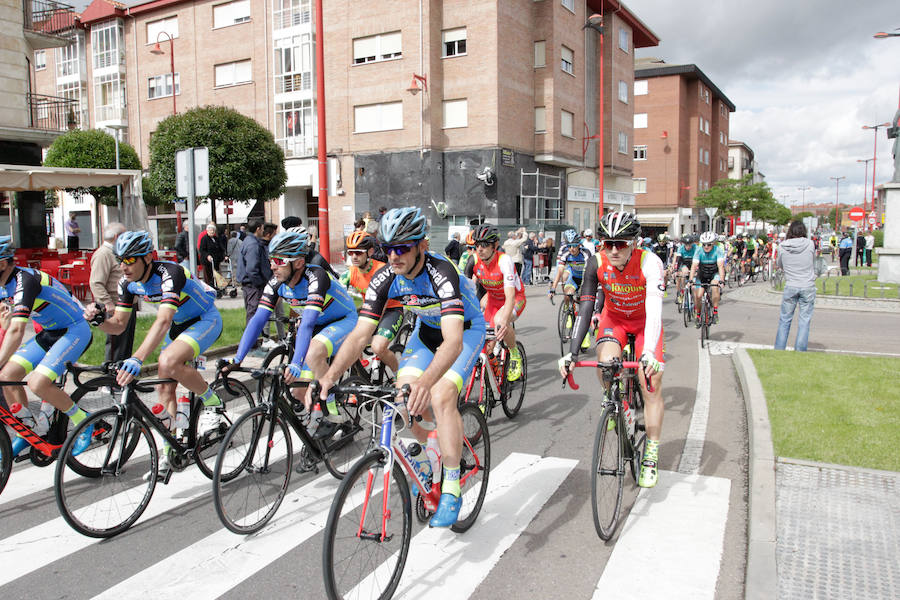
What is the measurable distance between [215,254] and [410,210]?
1442cm

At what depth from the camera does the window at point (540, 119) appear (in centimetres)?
3369

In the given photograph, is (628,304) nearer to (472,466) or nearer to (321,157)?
(472,466)

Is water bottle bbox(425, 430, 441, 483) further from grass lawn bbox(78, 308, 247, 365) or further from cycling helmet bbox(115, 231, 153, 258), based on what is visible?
grass lawn bbox(78, 308, 247, 365)

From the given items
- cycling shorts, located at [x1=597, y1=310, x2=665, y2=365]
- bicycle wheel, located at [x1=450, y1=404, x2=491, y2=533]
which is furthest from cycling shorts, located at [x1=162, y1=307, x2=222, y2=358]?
cycling shorts, located at [x1=597, y1=310, x2=665, y2=365]

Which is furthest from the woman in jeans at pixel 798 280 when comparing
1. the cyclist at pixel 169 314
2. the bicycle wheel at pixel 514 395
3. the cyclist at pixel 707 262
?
the cyclist at pixel 169 314

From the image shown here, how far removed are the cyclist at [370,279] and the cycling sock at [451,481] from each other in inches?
81.8

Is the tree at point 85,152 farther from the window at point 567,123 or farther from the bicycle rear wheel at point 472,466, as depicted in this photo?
the bicycle rear wheel at point 472,466

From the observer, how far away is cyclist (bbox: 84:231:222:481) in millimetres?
5070

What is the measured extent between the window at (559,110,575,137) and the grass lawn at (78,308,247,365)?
24951 mm

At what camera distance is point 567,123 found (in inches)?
1398

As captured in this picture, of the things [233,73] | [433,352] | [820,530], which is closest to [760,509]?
[820,530]

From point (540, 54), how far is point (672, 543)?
32.8m

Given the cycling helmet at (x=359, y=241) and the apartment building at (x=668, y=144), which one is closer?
the cycling helmet at (x=359, y=241)

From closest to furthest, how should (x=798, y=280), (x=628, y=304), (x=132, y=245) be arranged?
1. (x=132, y=245)
2. (x=628, y=304)
3. (x=798, y=280)
